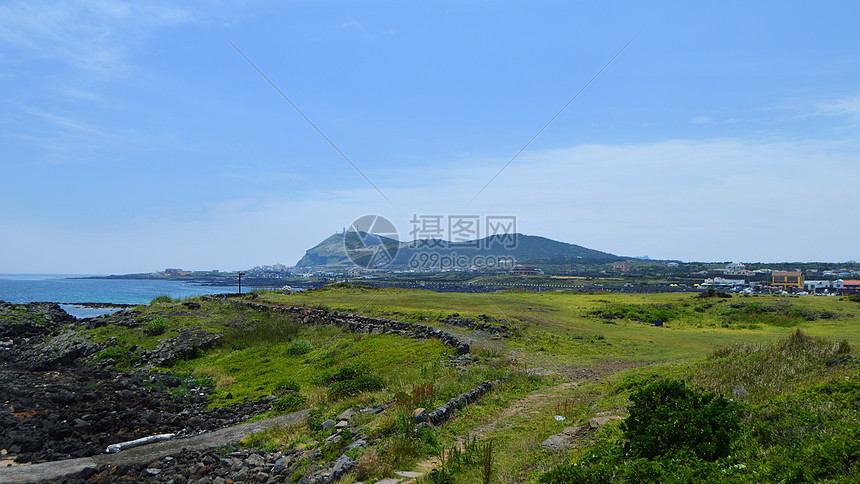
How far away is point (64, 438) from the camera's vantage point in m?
13.3

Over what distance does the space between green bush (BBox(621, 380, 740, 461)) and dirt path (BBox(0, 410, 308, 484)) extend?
9.77 meters

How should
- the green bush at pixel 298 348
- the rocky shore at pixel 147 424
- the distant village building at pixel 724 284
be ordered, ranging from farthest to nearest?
the distant village building at pixel 724 284, the green bush at pixel 298 348, the rocky shore at pixel 147 424

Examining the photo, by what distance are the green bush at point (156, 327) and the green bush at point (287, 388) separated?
14942mm

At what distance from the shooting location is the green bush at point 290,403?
1490 cm

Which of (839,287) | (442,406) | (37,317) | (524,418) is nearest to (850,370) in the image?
(524,418)

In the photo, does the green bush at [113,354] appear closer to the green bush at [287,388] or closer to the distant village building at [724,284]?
the green bush at [287,388]

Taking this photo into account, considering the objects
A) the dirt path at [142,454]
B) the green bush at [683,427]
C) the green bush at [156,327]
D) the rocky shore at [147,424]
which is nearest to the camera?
the green bush at [683,427]

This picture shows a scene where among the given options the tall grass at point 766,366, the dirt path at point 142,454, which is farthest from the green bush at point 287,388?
the tall grass at point 766,366

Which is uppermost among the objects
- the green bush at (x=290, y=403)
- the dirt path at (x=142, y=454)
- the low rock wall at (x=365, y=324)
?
the low rock wall at (x=365, y=324)

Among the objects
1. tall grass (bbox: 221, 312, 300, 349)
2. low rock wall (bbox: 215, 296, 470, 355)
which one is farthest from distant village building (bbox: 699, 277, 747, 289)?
tall grass (bbox: 221, 312, 300, 349)

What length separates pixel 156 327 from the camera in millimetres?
28172

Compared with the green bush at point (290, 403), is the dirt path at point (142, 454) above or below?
below

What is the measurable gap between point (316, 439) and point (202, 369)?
1437 cm

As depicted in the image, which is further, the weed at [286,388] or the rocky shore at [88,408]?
the weed at [286,388]
